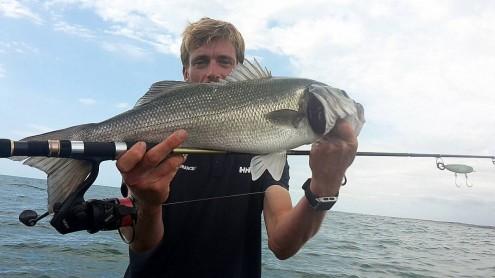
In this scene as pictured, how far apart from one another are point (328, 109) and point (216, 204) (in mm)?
1514

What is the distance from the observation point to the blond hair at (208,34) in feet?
13.9

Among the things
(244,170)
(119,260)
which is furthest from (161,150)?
(119,260)

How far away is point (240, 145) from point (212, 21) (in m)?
1.81

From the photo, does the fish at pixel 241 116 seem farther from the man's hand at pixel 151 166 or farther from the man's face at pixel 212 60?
the man's face at pixel 212 60

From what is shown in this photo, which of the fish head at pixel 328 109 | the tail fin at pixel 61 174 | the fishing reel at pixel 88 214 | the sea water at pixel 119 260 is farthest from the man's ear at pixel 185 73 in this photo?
the sea water at pixel 119 260

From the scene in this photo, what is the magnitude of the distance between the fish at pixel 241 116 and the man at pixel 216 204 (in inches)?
6.7

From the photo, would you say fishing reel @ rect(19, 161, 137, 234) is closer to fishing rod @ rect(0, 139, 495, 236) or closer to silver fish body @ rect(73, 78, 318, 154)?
fishing rod @ rect(0, 139, 495, 236)

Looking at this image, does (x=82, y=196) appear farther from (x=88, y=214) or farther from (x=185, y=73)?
(x=185, y=73)

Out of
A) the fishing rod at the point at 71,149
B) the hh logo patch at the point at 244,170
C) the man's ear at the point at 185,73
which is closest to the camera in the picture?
the fishing rod at the point at 71,149

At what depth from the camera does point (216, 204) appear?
391cm

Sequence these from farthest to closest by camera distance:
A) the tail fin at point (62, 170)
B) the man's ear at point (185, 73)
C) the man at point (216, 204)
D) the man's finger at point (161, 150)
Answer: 1. the man's ear at point (185, 73)
2. the man at point (216, 204)
3. the man's finger at point (161, 150)
4. the tail fin at point (62, 170)

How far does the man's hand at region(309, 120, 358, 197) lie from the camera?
9.98 feet

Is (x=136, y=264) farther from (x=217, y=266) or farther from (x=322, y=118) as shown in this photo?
(x=322, y=118)

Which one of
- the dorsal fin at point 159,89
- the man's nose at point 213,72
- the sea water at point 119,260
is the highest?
the man's nose at point 213,72
